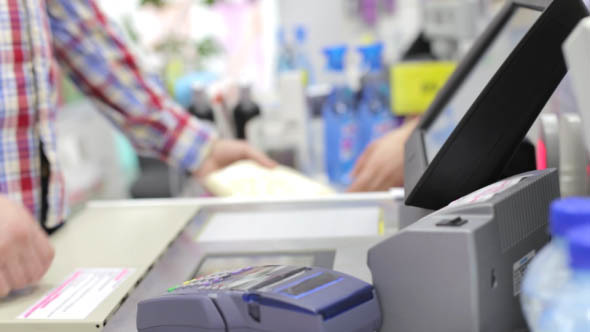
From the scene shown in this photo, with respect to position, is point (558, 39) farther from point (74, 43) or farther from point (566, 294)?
point (74, 43)

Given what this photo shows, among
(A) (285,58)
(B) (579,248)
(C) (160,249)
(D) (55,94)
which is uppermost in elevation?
(A) (285,58)

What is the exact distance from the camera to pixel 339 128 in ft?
7.89

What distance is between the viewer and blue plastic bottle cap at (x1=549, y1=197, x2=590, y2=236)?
1.42ft

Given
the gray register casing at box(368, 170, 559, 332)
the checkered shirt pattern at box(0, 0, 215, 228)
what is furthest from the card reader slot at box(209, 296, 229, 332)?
the checkered shirt pattern at box(0, 0, 215, 228)

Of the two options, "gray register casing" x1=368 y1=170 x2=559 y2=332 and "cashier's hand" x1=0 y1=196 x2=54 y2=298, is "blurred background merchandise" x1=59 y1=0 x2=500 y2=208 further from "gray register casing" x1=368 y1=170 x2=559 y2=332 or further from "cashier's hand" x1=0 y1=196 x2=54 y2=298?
"gray register casing" x1=368 y1=170 x2=559 y2=332

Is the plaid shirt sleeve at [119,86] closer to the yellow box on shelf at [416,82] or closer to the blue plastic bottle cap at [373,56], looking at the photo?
the yellow box on shelf at [416,82]

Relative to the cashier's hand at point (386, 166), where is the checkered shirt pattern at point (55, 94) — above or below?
above

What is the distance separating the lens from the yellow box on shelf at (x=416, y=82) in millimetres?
2039

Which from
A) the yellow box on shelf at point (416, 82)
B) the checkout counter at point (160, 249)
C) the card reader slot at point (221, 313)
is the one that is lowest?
the checkout counter at point (160, 249)

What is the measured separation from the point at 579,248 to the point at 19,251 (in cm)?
69

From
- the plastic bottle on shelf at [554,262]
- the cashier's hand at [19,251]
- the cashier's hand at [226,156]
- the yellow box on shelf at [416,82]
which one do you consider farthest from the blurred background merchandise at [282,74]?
the plastic bottle on shelf at [554,262]

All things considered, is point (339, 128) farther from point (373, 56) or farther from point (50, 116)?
point (50, 116)

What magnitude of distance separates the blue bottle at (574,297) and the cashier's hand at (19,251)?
25.3 inches

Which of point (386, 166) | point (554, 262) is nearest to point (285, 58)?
point (386, 166)
